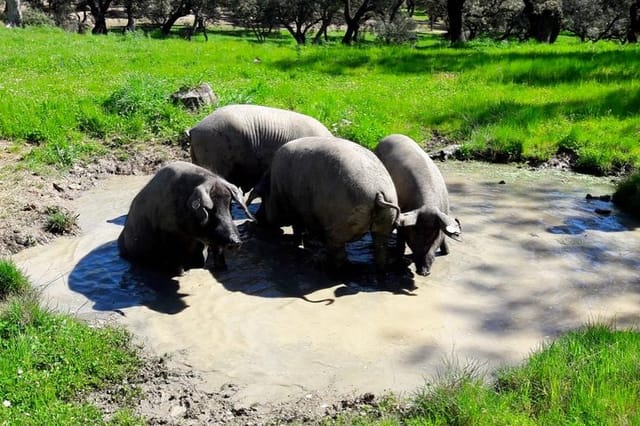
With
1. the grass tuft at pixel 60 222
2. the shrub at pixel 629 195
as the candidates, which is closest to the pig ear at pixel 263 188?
the grass tuft at pixel 60 222

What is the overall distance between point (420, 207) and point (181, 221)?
7.96 feet

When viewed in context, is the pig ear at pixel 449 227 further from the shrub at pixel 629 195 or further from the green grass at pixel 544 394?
the shrub at pixel 629 195

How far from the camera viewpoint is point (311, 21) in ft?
154

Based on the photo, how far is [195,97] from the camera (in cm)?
1195

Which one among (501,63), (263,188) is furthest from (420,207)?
(501,63)

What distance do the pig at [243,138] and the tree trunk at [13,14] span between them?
28.3 meters

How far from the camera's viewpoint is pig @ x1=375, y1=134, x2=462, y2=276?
6812mm

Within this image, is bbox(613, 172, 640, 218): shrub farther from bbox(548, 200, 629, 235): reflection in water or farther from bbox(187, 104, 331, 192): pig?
bbox(187, 104, 331, 192): pig

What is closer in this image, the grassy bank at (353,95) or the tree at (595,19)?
the grassy bank at (353,95)

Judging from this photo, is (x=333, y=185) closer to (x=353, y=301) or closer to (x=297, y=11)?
(x=353, y=301)

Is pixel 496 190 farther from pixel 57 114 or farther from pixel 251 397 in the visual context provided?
pixel 57 114

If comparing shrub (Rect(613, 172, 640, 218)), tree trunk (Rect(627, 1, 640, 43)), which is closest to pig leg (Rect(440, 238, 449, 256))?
shrub (Rect(613, 172, 640, 218))

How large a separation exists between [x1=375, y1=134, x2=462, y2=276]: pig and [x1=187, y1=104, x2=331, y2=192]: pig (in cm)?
131

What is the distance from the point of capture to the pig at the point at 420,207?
681 centimetres
